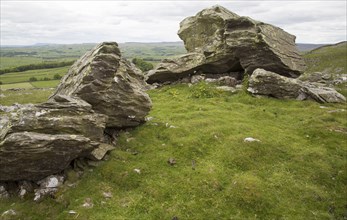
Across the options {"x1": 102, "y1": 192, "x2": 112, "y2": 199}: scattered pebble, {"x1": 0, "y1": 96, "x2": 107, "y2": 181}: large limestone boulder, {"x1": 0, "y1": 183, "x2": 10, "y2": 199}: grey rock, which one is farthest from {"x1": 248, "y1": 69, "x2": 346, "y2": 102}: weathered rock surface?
{"x1": 0, "y1": 183, "x2": 10, "y2": 199}: grey rock

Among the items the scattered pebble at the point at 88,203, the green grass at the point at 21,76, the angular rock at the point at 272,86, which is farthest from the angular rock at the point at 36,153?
the green grass at the point at 21,76

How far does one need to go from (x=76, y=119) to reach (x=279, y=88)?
83.3 feet

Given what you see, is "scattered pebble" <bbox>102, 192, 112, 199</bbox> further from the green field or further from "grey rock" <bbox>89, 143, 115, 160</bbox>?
"grey rock" <bbox>89, 143, 115, 160</bbox>

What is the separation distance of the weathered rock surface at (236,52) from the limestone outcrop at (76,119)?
1584cm

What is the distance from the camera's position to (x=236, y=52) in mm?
40469

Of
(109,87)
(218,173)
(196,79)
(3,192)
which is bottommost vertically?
(3,192)

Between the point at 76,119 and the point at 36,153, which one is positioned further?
the point at 76,119

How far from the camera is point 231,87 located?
40.1 meters

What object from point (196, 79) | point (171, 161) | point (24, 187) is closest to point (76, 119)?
point (24, 187)

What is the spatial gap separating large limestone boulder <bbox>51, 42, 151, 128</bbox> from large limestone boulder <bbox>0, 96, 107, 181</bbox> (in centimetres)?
271

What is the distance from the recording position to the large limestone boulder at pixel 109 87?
77.7 ft

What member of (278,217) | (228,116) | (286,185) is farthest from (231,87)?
(278,217)

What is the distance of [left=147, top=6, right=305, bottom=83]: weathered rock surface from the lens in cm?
3969

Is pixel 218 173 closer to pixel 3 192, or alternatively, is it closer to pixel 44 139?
pixel 44 139
